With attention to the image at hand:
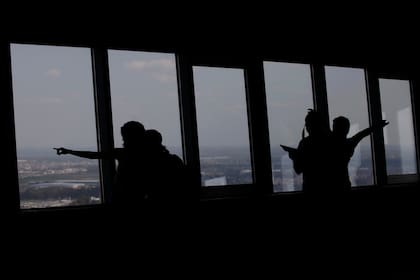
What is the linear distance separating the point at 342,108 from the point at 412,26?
1476 mm

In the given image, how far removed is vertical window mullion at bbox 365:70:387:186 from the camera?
6.53 metres

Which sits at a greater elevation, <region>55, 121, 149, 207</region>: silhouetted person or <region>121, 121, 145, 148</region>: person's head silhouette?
<region>121, 121, 145, 148</region>: person's head silhouette

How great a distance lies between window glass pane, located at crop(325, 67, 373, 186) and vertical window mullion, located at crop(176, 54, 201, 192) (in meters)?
1.84

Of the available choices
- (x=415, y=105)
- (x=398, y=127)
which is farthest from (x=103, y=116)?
(x=415, y=105)

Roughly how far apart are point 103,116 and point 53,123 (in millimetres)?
434

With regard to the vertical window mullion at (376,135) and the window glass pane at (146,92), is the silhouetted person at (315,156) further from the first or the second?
the vertical window mullion at (376,135)

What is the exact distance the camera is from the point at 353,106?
21.1ft

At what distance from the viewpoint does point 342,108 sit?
250 inches

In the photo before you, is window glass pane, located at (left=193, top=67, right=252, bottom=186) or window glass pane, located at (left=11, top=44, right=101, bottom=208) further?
window glass pane, located at (left=193, top=67, right=252, bottom=186)

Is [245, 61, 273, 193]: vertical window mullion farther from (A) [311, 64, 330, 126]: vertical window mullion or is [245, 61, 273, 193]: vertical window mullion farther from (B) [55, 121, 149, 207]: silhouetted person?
(B) [55, 121, 149, 207]: silhouetted person

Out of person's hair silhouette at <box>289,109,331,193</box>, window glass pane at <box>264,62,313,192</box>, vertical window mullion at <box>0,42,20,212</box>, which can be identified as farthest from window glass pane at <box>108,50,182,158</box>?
person's hair silhouette at <box>289,109,331,193</box>

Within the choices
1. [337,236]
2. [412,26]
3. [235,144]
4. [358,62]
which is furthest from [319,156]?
[412,26]

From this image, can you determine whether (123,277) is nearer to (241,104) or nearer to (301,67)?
(241,104)

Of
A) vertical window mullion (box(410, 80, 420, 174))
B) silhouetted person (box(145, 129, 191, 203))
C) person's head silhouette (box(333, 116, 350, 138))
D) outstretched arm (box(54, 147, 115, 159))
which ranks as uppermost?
vertical window mullion (box(410, 80, 420, 174))
